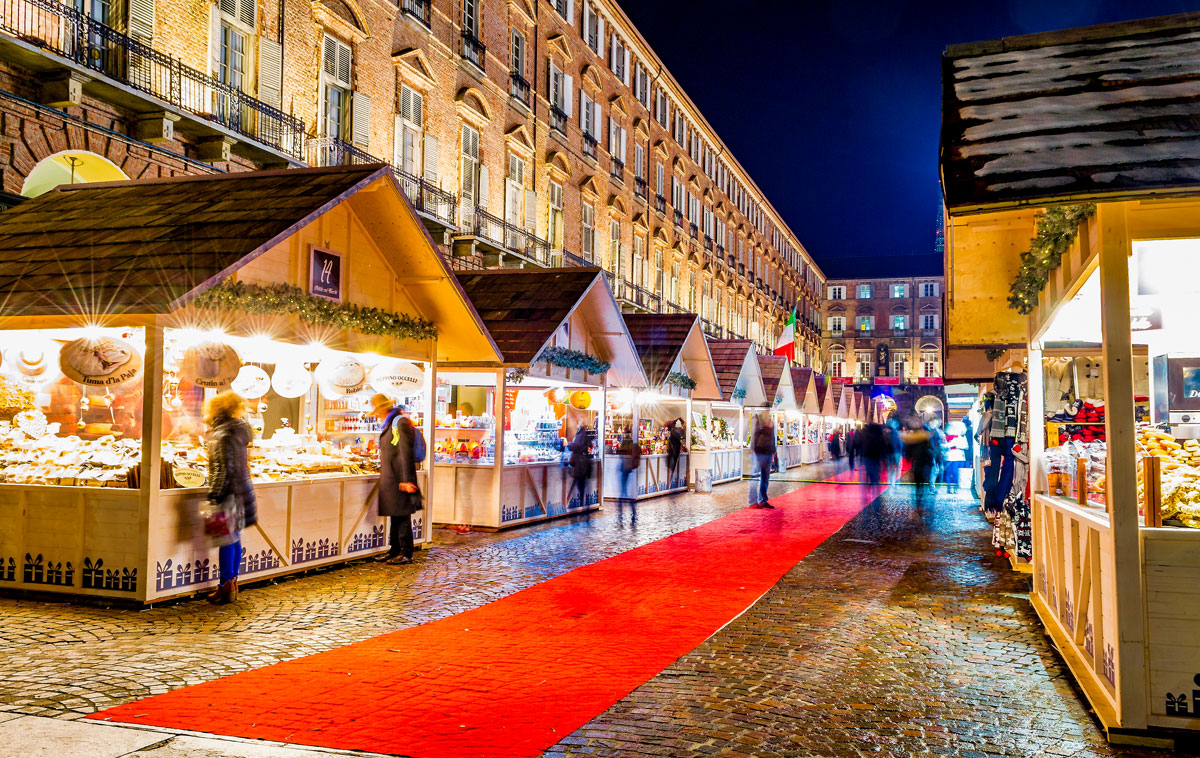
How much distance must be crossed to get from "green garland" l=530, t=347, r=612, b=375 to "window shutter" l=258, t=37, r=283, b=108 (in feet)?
23.7

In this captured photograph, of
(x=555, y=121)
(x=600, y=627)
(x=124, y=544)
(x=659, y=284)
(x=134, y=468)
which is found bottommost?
(x=600, y=627)

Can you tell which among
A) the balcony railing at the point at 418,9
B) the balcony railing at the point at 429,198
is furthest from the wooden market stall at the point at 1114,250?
the balcony railing at the point at 418,9

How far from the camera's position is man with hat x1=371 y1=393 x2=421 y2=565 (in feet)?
34.3

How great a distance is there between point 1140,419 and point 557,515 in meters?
8.72

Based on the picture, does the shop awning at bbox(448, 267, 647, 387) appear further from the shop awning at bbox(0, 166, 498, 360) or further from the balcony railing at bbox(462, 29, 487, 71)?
the balcony railing at bbox(462, 29, 487, 71)

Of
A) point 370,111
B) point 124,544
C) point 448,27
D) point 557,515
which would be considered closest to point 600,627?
point 124,544

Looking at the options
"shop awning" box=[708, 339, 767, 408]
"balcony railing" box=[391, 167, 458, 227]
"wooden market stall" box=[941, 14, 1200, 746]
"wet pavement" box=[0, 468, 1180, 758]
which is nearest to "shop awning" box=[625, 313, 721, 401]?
"shop awning" box=[708, 339, 767, 408]

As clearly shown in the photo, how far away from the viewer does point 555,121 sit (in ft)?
98.7

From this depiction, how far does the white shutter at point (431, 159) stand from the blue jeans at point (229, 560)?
15.8 meters

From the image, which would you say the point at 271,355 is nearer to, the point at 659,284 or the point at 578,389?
the point at 578,389

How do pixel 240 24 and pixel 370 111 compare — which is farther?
pixel 370 111

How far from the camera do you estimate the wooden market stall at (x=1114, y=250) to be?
472 centimetres

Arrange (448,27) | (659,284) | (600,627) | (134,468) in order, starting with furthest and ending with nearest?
(659,284)
(448,27)
(134,468)
(600,627)

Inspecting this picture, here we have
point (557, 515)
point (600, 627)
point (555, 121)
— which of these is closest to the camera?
point (600, 627)
